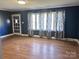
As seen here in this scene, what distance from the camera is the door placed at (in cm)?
954

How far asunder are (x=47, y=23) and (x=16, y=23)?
331 cm

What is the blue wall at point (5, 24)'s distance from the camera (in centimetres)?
847

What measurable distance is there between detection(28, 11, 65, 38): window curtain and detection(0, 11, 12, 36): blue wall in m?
2.09

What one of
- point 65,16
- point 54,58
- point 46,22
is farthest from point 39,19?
point 54,58

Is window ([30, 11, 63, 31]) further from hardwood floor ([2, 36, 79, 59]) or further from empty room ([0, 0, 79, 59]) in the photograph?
hardwood floor ([2, 36, 79, 59])

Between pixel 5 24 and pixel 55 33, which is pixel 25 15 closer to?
pixel 5 24

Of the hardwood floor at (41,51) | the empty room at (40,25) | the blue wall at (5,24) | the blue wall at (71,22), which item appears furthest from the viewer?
the blue wall at (5,24)

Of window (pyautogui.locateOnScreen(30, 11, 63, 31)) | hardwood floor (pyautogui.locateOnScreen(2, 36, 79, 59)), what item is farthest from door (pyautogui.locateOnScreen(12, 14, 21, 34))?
hardwood floor (pyautogui.locateOnScreen(2, 36, 79, 59))

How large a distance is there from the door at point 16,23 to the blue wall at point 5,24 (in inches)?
14.8

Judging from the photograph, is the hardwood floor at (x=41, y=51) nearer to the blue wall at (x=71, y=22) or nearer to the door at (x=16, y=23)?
the blue wall at (x=71, y=22)

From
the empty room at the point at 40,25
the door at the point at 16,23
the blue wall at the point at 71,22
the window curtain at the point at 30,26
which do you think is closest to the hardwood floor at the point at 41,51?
the empty room at the point at 40,25

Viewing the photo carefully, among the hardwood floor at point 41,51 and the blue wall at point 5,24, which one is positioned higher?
the blue wall at point 5,24

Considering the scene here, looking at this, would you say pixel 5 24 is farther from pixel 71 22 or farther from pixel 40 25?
pixel 71 22

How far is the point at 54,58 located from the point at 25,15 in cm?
600
